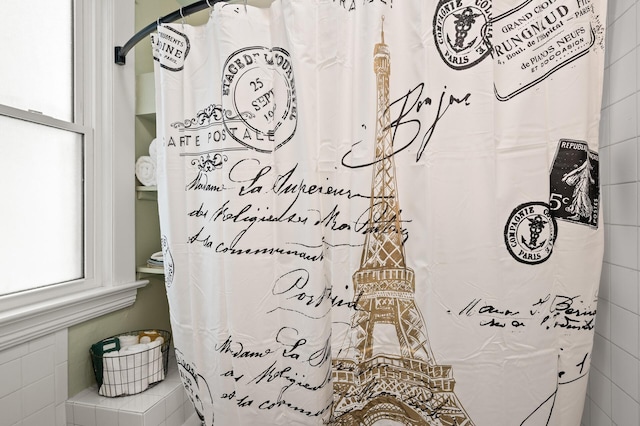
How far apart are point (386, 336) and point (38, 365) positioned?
43.1 inches

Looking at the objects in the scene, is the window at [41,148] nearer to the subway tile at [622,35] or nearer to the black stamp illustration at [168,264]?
the black stamp illustration at [168,264]

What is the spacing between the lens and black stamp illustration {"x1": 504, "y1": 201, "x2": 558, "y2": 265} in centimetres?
81

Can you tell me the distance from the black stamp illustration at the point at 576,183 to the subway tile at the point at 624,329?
227 millimetres

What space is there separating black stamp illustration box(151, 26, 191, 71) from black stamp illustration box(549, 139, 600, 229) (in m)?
1.14

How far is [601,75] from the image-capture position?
2.62ft

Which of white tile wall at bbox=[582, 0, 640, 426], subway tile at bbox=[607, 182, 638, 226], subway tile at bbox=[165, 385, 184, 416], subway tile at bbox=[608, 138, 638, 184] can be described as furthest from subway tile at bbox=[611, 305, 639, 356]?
subway tile at bbox=[165, 385, 184, 416]

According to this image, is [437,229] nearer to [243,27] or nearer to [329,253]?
[329,253]

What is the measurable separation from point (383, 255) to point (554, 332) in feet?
1.49

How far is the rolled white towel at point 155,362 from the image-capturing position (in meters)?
1.22

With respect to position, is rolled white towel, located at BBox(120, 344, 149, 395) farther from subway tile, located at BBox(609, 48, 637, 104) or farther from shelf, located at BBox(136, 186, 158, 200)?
subway tile, located at BBox(609, 48, 637, 104)

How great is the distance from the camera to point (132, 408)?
1100 mm

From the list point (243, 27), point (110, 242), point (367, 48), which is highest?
point (243, 27)

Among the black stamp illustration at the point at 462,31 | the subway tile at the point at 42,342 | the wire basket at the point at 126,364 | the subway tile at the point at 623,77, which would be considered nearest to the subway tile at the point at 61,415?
the wire basket at the point at 126,364

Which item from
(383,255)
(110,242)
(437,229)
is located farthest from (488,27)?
(110,242)
